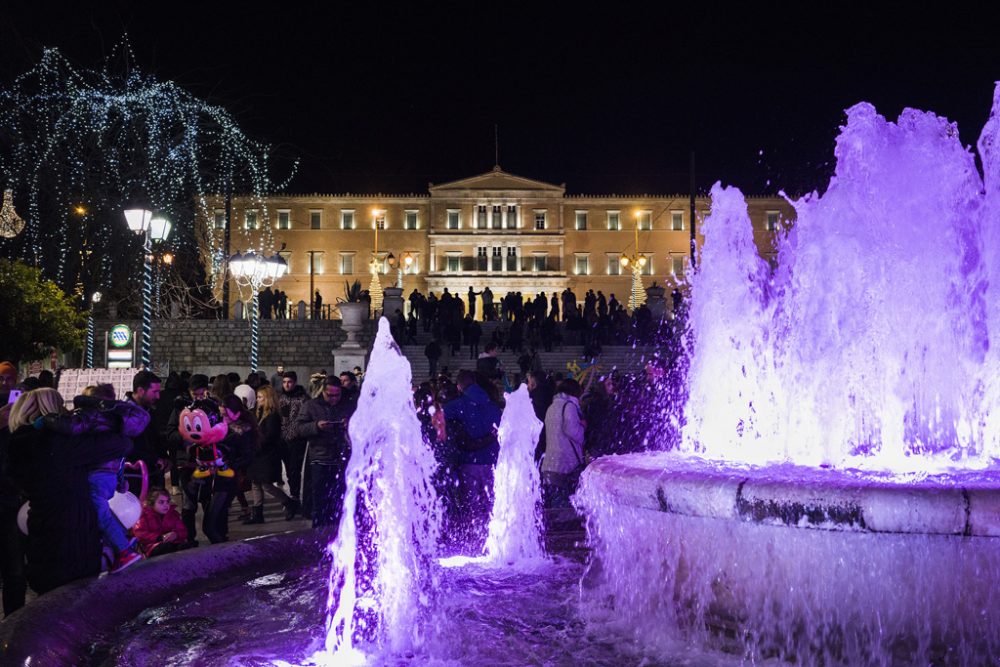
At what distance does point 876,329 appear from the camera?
16.8 ft

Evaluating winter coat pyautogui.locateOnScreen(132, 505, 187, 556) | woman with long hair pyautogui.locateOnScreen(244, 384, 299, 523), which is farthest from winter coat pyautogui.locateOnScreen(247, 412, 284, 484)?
winter coat pyautogui.locateOnScreen(132, 505, 187, 556)

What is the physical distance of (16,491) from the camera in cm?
510

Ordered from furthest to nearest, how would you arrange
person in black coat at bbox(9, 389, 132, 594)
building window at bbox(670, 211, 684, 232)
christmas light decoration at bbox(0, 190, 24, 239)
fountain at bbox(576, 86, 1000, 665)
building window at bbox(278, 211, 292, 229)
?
building window at bbox(670, 211, 684, 232) → building window at bbox(278, 211, 292, 229) → christmas light decoration at bbox(0, 190, 24, 239) → person in black coat at bbox(9, 389, 132, 594) → fountain at bbox(576, 86, 1000, 665)

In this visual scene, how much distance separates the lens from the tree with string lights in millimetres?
16562

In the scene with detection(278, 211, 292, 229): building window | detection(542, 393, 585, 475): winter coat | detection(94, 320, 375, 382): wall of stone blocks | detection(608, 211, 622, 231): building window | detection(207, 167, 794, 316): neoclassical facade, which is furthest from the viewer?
detection(608, 211, 622, 231): building window

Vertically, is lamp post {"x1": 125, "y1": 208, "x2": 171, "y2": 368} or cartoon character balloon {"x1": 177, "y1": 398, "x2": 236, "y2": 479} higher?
lamp post {"x1": 125, "y1": 208, "x2": 171, "y2": 368}

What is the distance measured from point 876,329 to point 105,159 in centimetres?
1591

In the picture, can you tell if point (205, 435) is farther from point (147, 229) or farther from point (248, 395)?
point (147, 229)

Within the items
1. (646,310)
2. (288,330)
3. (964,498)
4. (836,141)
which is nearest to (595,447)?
(836,141)

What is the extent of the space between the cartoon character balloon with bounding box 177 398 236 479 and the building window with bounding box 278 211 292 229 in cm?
6173

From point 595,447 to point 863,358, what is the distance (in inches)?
216

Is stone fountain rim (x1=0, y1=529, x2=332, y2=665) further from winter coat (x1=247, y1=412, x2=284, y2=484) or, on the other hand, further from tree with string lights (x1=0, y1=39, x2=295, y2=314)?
tree with string lights (x1=0, y1=39, x2=295, y2=314)

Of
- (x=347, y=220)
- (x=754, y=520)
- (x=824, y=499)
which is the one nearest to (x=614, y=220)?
(x=347, y=220)

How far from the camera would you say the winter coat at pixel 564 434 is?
8.10m
